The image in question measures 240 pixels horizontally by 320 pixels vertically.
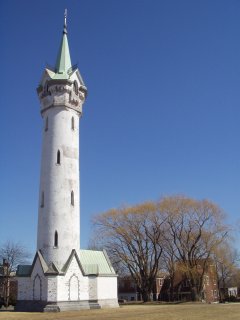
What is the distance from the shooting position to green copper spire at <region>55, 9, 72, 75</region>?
159 feet

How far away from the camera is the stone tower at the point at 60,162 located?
41.6 metres

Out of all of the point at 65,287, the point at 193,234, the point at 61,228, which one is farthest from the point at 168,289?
the point at 61,228

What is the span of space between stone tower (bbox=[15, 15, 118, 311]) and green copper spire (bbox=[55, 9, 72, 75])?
0.13 m

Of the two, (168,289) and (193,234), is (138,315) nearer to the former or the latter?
(193,234)

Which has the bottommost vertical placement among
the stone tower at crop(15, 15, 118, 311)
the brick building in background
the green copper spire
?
the brick building in background

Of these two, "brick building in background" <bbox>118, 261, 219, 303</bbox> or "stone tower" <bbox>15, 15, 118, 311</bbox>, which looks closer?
"stone tower" <bbox>15, 15, 118, 311</bbox>

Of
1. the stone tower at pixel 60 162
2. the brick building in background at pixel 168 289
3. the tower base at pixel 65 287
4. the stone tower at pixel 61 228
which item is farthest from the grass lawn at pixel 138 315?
the brick building in background at pixel 168 289

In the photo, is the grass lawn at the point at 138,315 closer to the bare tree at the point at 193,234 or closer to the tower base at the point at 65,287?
the tower base at the point at 65,287

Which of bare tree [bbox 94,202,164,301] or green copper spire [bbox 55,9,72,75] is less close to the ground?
green copper spire [bbox 55,9,72,75]

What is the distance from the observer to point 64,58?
49.4m

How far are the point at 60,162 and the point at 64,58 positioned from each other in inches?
563

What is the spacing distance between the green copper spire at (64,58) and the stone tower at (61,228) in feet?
0.41

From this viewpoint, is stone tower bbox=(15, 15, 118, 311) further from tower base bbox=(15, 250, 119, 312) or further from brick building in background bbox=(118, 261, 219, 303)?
brick building in background bbox=(118, 261, 219, 303)

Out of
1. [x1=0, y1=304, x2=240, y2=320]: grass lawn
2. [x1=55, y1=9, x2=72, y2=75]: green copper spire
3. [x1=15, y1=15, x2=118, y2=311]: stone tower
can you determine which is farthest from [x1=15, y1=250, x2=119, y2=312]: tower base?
[x1=55, y1=9, x2=72, y2=75]: green copper spire
